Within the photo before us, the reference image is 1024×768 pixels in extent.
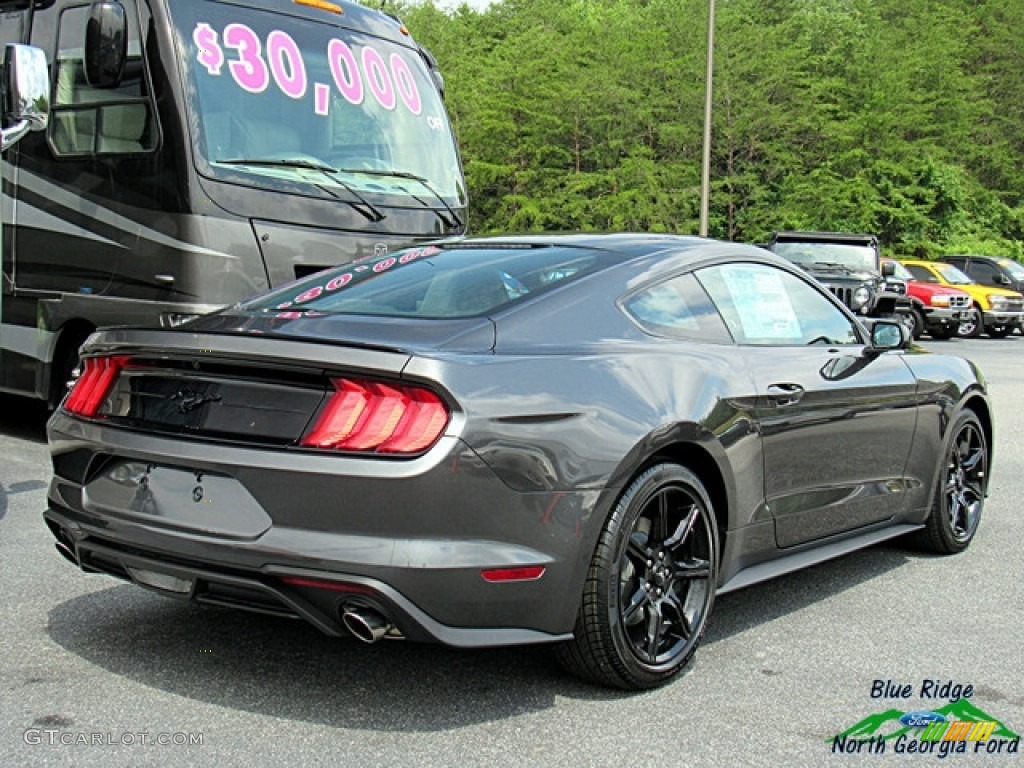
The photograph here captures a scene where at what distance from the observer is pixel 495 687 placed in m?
3.94

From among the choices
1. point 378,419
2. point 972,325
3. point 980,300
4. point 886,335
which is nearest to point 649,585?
point 378,419

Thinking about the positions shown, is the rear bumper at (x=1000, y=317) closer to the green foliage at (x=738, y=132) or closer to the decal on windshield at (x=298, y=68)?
the green foliage at (x=738, y=132)

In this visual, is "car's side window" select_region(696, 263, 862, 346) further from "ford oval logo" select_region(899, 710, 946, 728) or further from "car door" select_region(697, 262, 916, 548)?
"ford oval logo" select_region(899, 710, 946, 728)

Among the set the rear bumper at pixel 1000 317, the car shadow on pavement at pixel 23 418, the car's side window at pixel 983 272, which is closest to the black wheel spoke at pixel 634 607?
the car shadow on pavement at pixel 23 418

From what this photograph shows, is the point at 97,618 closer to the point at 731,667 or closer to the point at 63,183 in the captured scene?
the point at 731,667

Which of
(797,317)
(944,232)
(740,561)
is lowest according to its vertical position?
(944,232)

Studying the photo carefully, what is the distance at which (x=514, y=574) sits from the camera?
3.52 m

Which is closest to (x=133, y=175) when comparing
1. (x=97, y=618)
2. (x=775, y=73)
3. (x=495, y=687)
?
(x=97, y=618)

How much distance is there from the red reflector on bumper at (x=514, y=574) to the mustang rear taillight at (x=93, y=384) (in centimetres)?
137

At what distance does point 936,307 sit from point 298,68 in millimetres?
20422

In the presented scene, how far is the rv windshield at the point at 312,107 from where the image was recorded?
306 inches

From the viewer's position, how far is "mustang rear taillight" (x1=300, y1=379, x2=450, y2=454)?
3436mm

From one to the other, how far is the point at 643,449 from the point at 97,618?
6.87 ft

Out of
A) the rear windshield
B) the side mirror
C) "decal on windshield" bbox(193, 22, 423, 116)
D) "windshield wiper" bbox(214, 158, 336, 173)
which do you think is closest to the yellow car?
"decal on windshield" bbox(193, 22, 423, 116)
